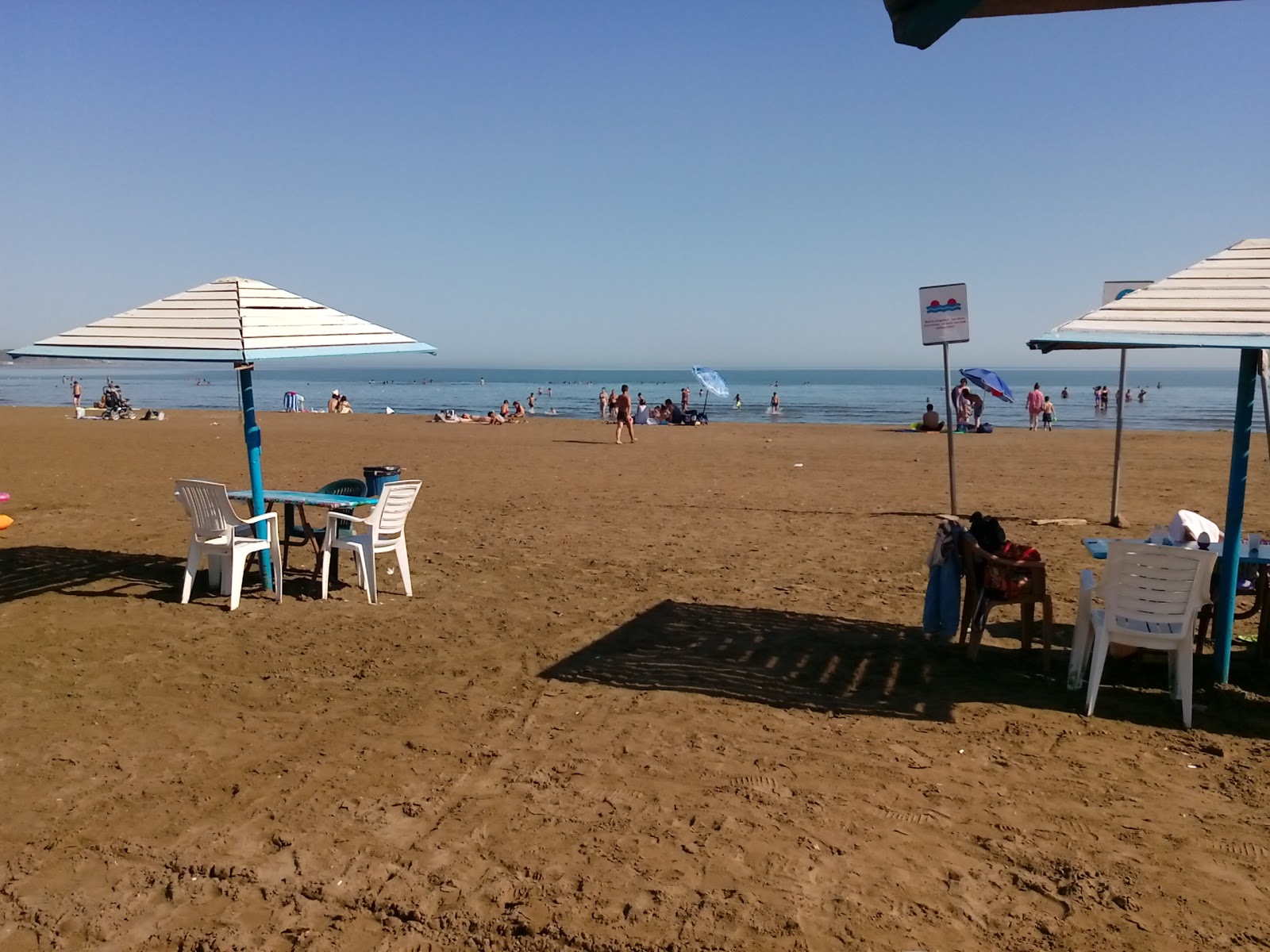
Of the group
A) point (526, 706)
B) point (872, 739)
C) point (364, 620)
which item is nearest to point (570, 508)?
point (364, 620)

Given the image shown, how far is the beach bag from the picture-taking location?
5781mm

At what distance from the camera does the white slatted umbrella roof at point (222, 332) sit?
6.70m

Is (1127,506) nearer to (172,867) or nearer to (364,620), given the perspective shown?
(364,620)

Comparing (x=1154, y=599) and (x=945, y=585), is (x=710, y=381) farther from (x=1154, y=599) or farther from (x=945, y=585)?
(x=1154, y=599)

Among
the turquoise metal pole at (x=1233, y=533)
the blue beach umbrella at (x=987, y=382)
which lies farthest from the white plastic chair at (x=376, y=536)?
the blue beach umbrella at (x=987, y=382)

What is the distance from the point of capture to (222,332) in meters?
6.87

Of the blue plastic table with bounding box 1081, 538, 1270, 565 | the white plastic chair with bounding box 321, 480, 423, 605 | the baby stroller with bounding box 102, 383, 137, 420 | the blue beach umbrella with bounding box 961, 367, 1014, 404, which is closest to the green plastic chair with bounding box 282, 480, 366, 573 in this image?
the white plastic chair with bounding box 321, 480, 423, 605

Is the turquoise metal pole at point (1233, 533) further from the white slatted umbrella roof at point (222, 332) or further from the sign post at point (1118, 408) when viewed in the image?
the white slatted umbrella roof at point (222, 332)

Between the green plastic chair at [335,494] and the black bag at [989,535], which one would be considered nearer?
the black bag at [989,535]

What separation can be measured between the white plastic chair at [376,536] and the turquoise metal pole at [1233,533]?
5356 millimetres

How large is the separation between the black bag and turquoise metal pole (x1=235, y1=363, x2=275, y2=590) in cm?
518

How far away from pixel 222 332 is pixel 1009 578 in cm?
570

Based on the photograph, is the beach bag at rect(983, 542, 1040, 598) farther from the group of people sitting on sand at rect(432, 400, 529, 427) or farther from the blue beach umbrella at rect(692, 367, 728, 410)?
the blue beach umbrella at rect(692, 367, 728, 410)

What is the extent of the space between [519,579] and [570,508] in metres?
3.91
